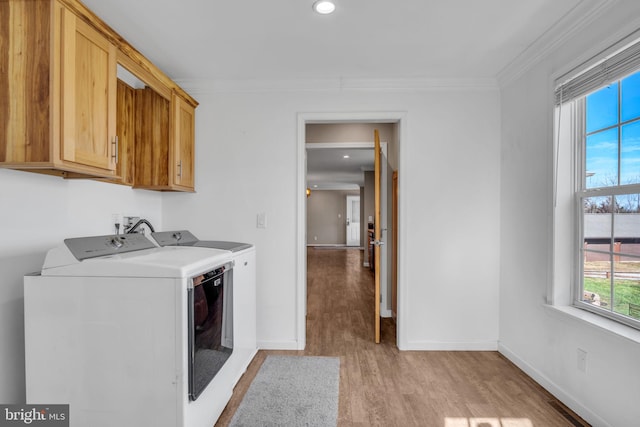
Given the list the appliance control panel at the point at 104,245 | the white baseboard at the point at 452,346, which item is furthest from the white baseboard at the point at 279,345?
the appliance control panel at the point at 104,245

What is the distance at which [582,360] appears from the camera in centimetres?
196

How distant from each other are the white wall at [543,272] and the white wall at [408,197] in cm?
19

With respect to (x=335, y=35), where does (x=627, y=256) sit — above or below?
below

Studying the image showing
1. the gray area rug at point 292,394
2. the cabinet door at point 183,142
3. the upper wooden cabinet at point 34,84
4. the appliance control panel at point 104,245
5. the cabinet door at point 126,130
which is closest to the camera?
the upper wooden cabinet at point 34,84

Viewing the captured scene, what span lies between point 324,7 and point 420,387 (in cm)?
246

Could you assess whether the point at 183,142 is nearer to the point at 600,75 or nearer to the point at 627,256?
the point at 600,75

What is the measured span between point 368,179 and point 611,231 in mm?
5912

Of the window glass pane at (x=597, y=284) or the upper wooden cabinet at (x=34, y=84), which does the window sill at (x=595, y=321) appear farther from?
the upper wooden cabinet at (x=34, y=84)

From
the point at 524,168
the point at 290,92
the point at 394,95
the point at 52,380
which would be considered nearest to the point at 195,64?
the point at 290,92

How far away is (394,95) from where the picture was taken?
2971mm

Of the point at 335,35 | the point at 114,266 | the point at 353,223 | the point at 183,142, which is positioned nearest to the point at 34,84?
the point at 114,266

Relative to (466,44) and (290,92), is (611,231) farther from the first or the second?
(290,92)

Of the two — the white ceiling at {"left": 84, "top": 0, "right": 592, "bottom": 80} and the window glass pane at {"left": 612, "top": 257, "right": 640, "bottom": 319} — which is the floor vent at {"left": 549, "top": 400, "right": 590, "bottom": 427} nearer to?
the window glass pane at {"left": 612, "top": 257, "right": 640, "bottom": 319}

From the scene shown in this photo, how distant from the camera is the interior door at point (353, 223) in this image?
510 inches
